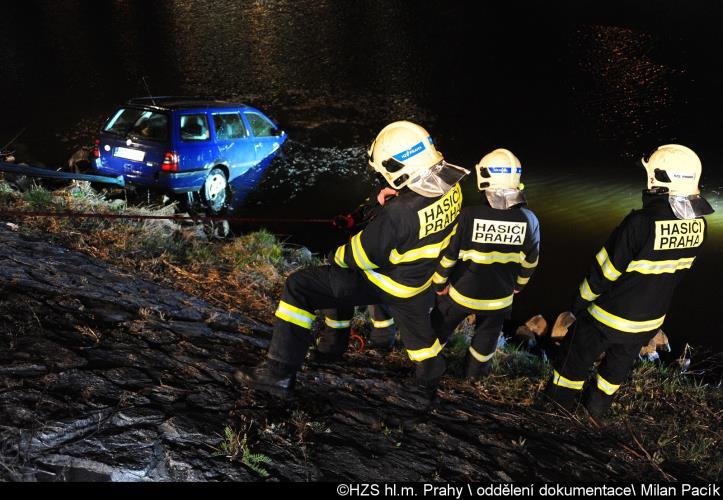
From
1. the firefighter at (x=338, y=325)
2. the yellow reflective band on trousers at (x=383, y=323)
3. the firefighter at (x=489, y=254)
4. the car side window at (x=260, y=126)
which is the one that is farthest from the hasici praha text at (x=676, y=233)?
the car side window at (x=260, y=126)

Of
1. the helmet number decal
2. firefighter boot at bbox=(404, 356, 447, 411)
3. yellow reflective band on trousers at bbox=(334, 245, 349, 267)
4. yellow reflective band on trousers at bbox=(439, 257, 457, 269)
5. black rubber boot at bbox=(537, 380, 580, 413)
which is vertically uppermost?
the helmet number decal

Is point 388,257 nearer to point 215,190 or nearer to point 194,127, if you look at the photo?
point 194,127

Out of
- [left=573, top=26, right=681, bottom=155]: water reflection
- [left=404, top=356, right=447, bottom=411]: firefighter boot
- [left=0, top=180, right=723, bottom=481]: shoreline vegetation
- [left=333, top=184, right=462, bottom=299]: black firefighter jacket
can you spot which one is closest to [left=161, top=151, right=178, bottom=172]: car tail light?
[left=0, top=180, right=723, bottom=481]: shoreline vegetation

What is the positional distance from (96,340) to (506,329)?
5452mm

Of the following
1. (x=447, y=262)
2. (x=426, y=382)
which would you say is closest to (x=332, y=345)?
(x=426, y=382)

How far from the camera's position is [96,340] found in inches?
142

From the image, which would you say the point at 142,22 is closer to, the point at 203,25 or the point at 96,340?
the point at 203,25

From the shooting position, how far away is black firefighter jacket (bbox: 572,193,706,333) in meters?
3.86

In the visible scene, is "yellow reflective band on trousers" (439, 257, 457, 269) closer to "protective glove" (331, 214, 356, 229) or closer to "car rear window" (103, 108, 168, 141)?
"protective glove" (331, 214, 356, 229)

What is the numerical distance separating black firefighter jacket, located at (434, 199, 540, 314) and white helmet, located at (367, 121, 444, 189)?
1039mm

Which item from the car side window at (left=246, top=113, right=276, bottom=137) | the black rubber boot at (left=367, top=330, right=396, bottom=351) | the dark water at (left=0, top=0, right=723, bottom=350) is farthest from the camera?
the car side window at (left=246, top=113, right=276, bottom=137)

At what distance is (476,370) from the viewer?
471 cm

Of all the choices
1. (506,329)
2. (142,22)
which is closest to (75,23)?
(142,22)

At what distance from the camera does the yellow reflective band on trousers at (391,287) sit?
3668 mm
